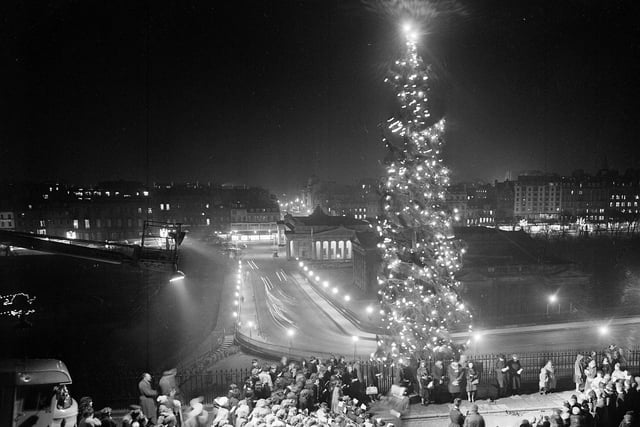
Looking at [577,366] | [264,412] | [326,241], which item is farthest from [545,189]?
[264,412]

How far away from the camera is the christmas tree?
15.7 metres

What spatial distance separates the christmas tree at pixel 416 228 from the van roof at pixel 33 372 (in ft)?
35.2

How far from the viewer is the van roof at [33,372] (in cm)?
1106

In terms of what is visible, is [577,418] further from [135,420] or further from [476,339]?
[476,339]

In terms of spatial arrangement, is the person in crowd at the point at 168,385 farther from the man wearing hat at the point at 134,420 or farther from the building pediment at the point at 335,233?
the building pediment at the point at 335,233

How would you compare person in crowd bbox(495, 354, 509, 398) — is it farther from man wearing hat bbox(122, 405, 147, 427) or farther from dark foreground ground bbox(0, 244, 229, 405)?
dark foreground ground bbox(0, 244, 229, 405)

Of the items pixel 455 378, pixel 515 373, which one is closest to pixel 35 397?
pixel 455 378

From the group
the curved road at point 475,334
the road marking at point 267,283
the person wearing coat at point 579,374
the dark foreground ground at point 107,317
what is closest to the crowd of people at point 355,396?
the person wearing coat at point 579,374

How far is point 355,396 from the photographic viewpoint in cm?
1495

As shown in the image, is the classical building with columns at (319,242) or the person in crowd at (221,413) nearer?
the person in crowd at (221,413)

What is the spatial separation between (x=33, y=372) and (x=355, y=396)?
9.36 m

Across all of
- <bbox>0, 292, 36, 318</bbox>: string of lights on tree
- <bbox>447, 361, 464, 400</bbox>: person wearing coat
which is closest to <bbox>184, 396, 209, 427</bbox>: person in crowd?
<bbox>447, 361, 464, 400</bbox>: person wearing coat

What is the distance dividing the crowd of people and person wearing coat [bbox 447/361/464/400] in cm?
3

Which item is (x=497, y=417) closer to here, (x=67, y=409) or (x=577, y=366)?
(x=577, y=366)
